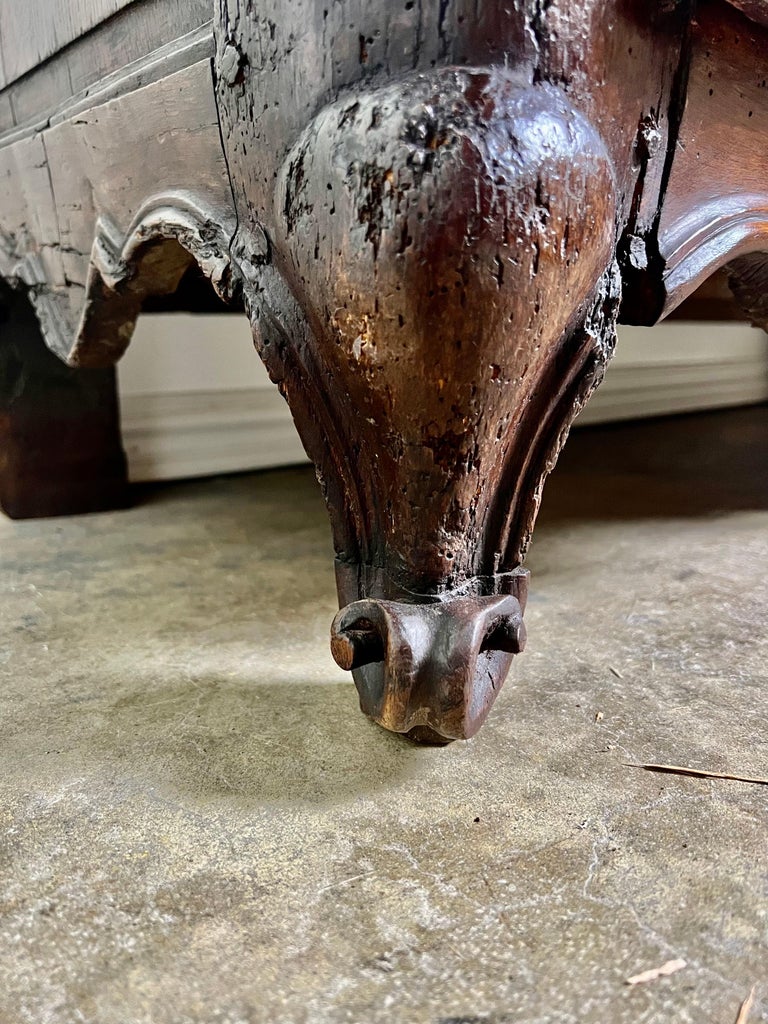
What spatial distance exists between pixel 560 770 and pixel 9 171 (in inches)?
34.0

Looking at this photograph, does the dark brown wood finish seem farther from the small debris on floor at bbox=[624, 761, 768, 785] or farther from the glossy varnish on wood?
the small debris on floor at bbox=[624, 761, 768, 785]

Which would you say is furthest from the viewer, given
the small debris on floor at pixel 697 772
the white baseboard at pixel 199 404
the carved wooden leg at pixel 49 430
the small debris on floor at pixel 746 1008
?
the white baseboard at pixel 199 404

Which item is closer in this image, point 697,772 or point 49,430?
point 697,772

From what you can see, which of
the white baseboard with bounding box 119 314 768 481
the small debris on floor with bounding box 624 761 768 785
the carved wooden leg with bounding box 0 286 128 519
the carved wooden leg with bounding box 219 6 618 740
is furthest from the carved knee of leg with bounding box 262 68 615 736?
the white baseboard with bounding box 119 314 768 481

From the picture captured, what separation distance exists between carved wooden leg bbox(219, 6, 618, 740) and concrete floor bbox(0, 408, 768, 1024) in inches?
2.8

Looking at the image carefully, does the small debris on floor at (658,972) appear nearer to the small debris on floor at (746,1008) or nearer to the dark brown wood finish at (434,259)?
the small debris on floor at (746,1008)

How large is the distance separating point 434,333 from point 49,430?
0.98 meters

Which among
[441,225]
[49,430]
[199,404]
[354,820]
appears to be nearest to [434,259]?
[441,225]

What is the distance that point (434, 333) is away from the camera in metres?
0.43

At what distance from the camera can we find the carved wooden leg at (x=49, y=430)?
3.95ft

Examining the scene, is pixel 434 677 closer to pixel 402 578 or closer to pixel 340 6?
pixel 402 578

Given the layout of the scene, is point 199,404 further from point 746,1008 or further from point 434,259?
point 746,1008

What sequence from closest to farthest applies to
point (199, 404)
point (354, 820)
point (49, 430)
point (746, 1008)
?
point (746, 1008) → point (354, 820) → point (49, 430) → point (199, 404)

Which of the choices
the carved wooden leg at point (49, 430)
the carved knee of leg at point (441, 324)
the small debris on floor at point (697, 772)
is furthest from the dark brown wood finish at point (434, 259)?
the carved wooden leg at point (49, 430)
